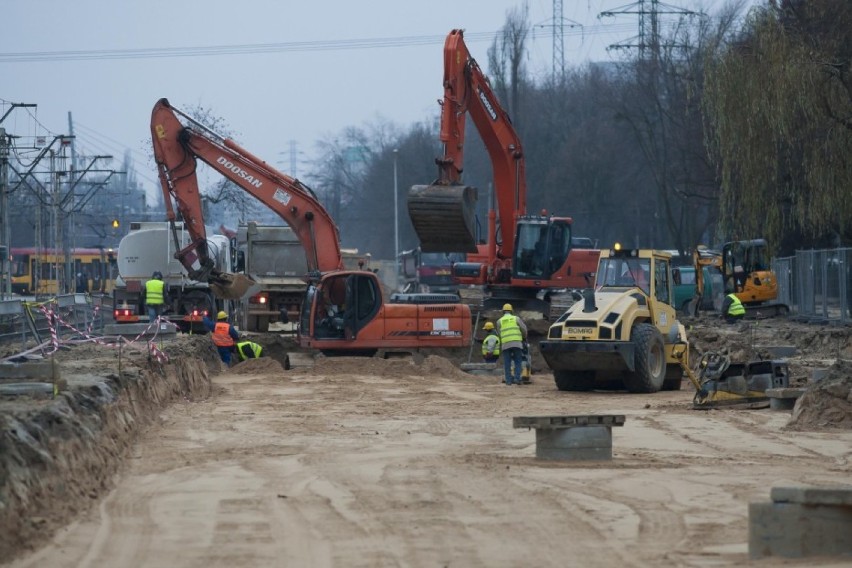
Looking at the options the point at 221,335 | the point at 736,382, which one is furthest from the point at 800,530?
the point at 221,335

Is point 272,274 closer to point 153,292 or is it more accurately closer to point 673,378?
point 153,292

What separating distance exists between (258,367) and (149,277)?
11.0m

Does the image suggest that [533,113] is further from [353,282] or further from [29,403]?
[29,403]

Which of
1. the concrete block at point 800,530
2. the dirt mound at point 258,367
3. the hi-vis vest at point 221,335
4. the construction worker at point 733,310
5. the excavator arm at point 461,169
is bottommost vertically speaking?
the concrete block at point 800,530

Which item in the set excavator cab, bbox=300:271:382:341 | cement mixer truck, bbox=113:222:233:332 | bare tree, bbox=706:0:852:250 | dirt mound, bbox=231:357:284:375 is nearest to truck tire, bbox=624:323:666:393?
excavator cab, bbox=300:271:382:341

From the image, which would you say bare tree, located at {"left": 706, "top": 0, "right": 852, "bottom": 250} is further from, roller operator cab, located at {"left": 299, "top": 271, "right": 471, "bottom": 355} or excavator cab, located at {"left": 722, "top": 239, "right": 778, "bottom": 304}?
excavator cab, located at {"left": 722, "top": 239, "right": 778, "bottom": 304}

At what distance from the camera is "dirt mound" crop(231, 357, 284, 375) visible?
1043 inches

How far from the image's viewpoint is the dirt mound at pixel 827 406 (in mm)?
16391

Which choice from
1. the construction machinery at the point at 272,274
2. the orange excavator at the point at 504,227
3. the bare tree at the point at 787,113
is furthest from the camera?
the construction machinery at the point at 272,274

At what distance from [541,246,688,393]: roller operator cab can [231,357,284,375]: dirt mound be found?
6262 mm

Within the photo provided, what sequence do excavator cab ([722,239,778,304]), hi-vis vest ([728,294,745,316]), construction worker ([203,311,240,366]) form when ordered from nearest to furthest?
construction worker ([203,311,240,366]) < hi-vis vest ([728,294,745,316]) < excavator cab ([722,239,778,304])

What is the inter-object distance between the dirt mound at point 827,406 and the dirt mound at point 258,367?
40.3 feet

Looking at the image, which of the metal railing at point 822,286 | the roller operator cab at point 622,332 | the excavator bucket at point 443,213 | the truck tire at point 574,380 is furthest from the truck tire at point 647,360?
the metal railing at point 822,286

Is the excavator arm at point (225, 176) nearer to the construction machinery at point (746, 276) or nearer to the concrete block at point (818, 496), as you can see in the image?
the construction machinery at point (746, 276)
